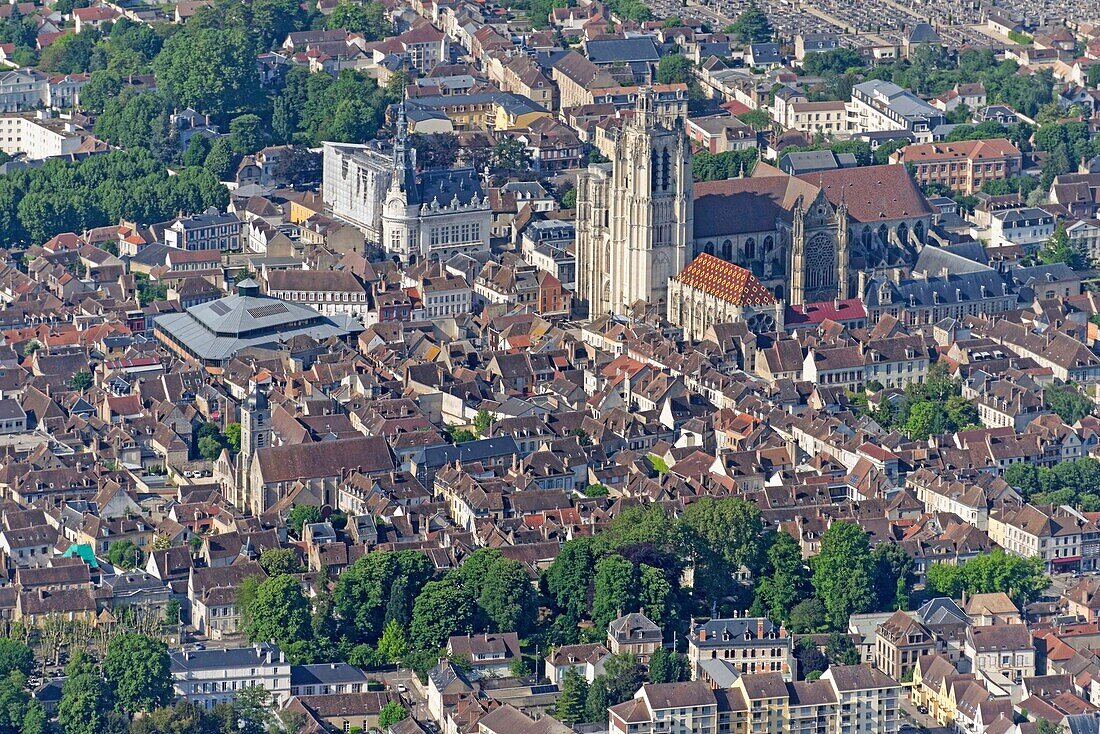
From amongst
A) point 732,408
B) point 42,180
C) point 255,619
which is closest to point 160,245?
point 42,180

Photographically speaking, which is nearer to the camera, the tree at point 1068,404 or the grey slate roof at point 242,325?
the tree at point 1068,404

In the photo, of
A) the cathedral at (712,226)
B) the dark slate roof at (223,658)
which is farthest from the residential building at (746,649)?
the cathedral at (712,226)

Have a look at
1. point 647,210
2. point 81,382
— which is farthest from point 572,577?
point 647,210

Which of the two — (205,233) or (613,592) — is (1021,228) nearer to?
(205,233)

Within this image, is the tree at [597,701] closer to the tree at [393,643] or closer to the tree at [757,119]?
the tree at [393,643]

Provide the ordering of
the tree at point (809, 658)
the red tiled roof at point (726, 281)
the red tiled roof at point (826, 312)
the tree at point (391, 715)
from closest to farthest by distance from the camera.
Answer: the tree at point (391, 715) < the tree at point (809, 658) < the red tiled roof at point (726, 281) < the red tiled roof at point (826, 312)

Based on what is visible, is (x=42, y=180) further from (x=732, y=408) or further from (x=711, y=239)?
(x=732, y=408)

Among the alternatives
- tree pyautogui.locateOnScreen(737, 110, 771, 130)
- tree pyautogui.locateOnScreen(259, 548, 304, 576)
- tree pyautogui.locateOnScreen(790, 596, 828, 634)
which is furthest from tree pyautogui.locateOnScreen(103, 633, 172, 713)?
tree pyautogui.locateOnScreen(737, 110, 771, 130)
